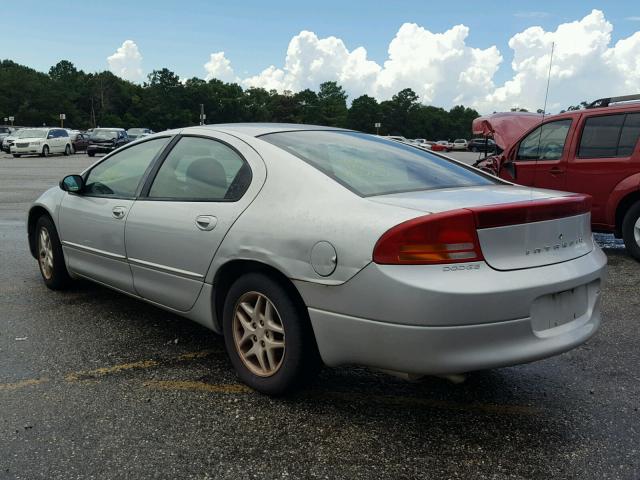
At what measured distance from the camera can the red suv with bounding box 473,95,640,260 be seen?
6.75 metres

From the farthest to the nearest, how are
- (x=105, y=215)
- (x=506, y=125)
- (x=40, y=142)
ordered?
(x=40, y=142) < (x=506, y=125) < (x=105, y=215)

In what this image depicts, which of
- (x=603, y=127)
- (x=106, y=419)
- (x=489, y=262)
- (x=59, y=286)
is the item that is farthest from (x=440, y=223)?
(x=603, y=127)

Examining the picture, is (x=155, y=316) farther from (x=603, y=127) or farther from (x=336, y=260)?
(x=603, y=127)

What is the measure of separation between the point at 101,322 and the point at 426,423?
2.61m

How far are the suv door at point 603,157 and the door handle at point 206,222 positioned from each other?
16.8 feet

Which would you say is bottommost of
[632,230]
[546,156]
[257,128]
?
[632,230]

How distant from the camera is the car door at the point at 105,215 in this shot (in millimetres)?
4152

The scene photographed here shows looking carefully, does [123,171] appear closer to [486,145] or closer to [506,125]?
[506,125]

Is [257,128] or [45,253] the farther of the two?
[45,253]

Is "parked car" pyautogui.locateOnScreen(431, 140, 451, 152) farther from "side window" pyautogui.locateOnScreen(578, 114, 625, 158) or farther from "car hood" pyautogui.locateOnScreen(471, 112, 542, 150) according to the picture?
"side window" pyautogui.locateOnScreen(578, 114, 625, 158)

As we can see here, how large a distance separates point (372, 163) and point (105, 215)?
6.47 ft

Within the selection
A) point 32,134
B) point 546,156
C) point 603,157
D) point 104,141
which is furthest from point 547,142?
point 32,134

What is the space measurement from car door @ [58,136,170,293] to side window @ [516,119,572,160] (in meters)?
4.81

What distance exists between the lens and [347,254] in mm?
2717
